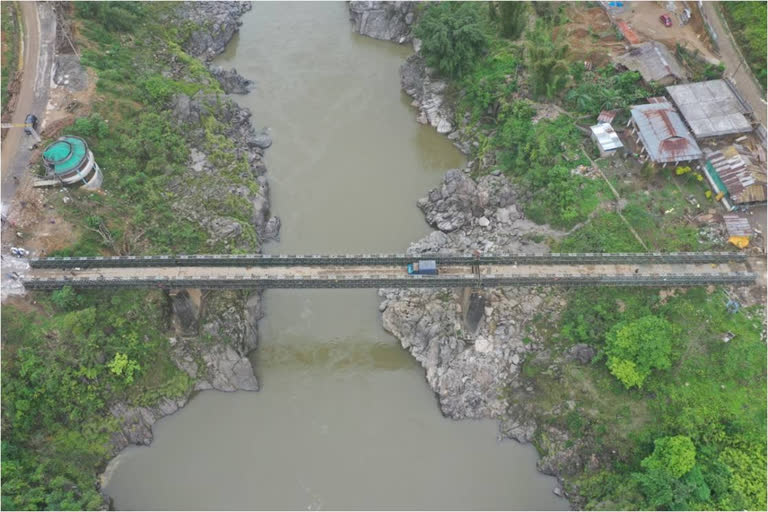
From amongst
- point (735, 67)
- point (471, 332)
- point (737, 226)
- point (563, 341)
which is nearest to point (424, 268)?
point (471, 332)

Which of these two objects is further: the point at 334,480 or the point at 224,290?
the point at 224,290

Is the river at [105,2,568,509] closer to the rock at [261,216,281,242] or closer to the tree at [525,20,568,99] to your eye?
the rock at [261,216,281,242]

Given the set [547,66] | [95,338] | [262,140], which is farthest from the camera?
[262,140]

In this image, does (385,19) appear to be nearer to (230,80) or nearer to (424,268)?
(230,80)

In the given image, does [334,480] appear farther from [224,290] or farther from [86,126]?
[86,126]

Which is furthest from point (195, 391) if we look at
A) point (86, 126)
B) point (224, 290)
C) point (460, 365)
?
point (86, 126)

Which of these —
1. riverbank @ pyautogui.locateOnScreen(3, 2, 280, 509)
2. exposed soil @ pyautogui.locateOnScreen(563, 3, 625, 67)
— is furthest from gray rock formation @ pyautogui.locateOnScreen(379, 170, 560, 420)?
exposed soil @ pyautogui.locateOnScreen(563, 3, 625, 67)
